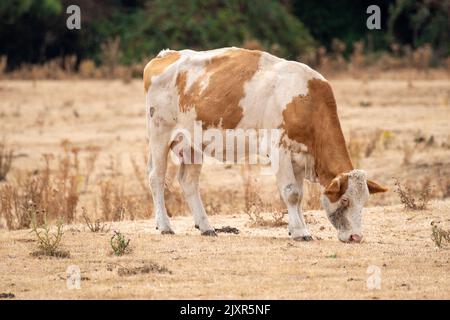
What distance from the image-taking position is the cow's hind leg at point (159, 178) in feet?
40.6

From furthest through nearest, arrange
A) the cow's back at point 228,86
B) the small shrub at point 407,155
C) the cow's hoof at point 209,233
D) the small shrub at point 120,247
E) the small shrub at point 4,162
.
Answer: the small shrub at point 4,162
the small shrub at point 407,155
the cow's hoof at point 209,233
the cow's back at point 228,86
the small shrub at point 120,247

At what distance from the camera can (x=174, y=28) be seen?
32.3 metres

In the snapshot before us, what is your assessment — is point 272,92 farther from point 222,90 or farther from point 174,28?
point 174,28

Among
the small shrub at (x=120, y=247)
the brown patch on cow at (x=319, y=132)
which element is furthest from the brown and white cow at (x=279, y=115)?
the small shrub at (x=120, y=247)

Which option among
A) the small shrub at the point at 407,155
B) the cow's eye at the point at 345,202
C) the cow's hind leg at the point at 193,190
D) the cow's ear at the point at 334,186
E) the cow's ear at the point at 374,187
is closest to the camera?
the cow's ear at the point at 334,186

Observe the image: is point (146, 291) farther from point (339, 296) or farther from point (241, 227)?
point (241, 227)

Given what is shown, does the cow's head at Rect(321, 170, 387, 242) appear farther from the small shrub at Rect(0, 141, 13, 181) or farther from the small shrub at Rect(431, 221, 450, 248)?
the small shrub at Rect(0, 141, 13, 181)

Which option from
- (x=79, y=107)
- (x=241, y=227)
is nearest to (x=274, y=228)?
(x=241, y=227)

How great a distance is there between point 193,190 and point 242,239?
1001 mm

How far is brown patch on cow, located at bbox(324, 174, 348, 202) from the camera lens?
1113 cm

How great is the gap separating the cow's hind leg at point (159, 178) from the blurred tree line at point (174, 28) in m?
18.1

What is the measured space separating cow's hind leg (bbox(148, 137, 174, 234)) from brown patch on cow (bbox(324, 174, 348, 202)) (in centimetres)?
192

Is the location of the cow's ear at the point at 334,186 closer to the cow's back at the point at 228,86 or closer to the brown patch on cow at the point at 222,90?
the cow's back at the point at 228,86

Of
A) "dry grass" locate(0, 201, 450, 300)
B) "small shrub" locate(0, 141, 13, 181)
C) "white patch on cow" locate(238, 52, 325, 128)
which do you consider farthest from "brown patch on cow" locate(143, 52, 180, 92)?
"small shrub" locate(0, 141, 13, 181)
